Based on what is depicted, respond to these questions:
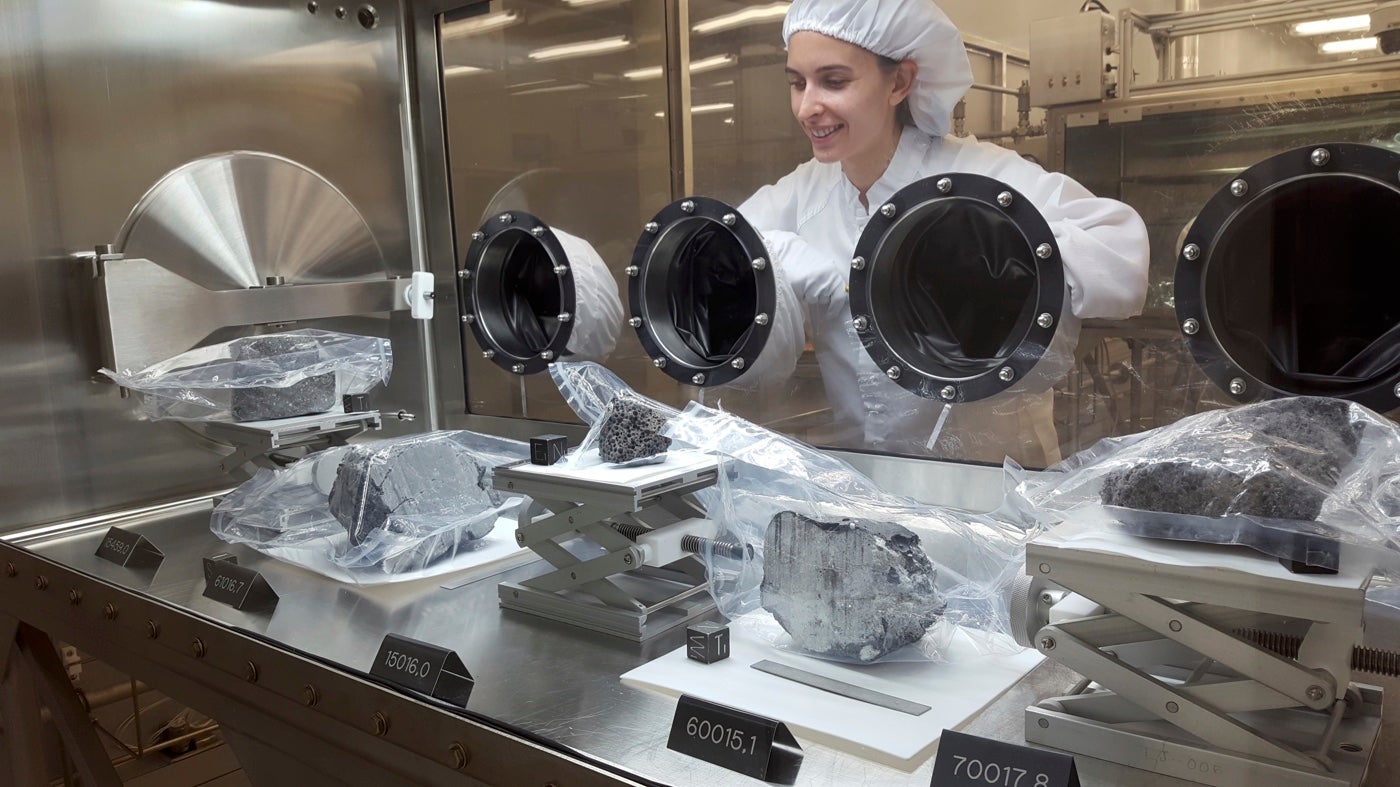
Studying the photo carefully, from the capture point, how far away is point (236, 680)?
114cm

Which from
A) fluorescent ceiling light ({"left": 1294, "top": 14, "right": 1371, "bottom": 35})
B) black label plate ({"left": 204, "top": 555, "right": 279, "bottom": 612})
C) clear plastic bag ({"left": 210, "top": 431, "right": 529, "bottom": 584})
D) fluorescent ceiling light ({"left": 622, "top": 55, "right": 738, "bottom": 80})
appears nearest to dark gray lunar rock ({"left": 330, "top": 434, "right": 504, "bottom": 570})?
clear plastic bag ({"left": 210, "top": 431, "right": 529, "bottom": 584})

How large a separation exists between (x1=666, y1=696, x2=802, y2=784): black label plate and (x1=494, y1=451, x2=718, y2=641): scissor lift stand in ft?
0.83

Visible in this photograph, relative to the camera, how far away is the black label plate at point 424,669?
938 mm

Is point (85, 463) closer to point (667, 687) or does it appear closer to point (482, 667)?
point (482, 667)

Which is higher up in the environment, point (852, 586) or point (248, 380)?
point (248, 380)

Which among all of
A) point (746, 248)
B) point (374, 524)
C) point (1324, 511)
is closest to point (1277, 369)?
point (1324, 511)

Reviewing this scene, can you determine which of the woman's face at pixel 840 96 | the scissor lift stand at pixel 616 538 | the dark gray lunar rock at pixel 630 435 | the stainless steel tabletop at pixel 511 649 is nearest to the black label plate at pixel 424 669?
the stainless steel tabletop at pixel 511 649

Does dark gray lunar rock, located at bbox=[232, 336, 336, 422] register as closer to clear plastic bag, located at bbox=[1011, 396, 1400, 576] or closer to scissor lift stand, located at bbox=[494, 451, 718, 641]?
scissor lift stand, located at bbox=[494, 451, 718, 641]

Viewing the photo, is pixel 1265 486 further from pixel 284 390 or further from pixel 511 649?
pixel 284 390

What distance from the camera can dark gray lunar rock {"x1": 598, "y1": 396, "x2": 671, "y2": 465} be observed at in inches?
44.3

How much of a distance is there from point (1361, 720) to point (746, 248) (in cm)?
91

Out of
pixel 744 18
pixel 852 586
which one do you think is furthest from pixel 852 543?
pixel 744 18

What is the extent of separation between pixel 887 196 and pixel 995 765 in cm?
81

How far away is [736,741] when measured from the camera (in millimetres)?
769
